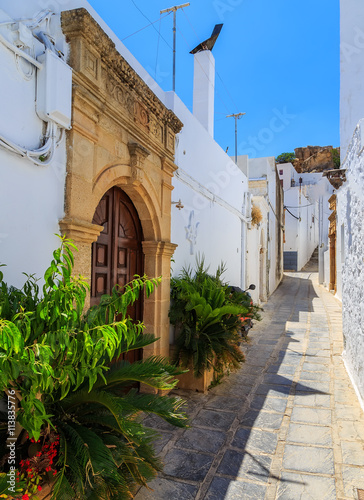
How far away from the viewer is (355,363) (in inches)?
203

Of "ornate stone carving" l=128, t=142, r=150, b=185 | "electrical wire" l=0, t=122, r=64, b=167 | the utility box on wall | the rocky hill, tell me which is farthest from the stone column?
the rocky hill

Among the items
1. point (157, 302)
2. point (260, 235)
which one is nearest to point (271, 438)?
point (157, 302)

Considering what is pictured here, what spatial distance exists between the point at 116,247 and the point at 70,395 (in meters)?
2.18

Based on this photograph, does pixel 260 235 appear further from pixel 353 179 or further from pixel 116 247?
pixel 116 247

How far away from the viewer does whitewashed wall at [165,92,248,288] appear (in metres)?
5.98

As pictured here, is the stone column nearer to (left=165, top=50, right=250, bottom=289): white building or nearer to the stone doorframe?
the stone doorframe

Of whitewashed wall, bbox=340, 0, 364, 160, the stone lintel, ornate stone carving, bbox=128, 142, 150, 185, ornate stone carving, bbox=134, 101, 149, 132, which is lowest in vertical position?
the stone lintel

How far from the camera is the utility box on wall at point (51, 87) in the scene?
2922mm

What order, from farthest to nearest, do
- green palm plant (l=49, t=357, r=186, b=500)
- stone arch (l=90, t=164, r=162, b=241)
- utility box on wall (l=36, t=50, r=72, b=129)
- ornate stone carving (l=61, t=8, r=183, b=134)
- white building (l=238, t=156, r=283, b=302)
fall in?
white building (l=238, t=156, r=283, b=302) → stone arch (l=90, t=164, r=162, b=241) → ornate stone carving (l=61, t=8, r=183, b=134) → utility box on wall (l=36, t=50, r=72, b=129) → green palm plant (l=49, t=357, r=186, b=500)

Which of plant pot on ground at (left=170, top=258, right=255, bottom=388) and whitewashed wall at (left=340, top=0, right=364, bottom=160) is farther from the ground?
whitewashed wall at (left=340, top=0, right=364, bottom=160)

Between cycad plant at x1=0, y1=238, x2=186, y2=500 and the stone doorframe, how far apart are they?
1.19 m

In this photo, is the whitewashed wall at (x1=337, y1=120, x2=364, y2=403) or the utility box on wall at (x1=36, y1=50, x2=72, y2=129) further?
the whitewashed wall at (x1=337, y1=120, x2=364, y2=403)

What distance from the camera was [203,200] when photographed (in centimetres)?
714

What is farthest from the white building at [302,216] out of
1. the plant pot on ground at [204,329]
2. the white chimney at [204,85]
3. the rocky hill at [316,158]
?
the plant pot on ground at [204,329]
